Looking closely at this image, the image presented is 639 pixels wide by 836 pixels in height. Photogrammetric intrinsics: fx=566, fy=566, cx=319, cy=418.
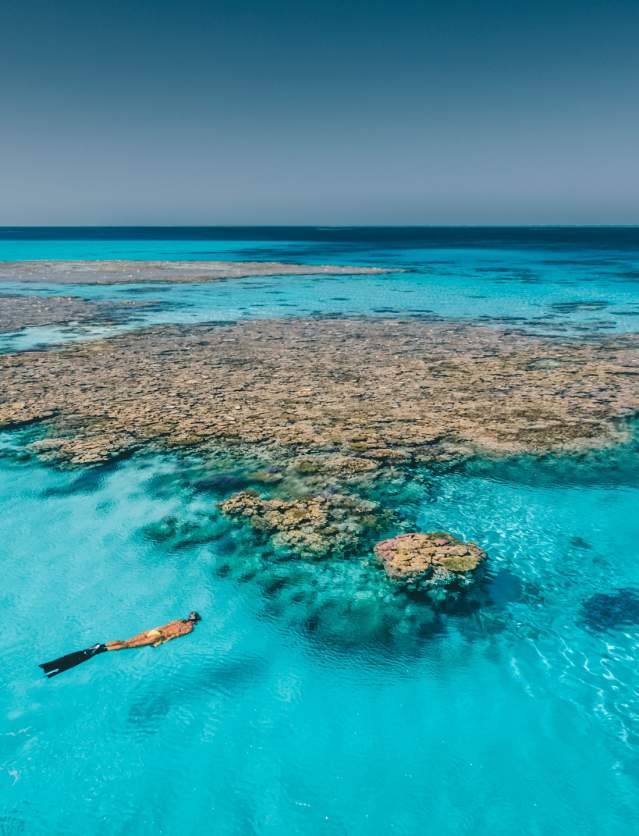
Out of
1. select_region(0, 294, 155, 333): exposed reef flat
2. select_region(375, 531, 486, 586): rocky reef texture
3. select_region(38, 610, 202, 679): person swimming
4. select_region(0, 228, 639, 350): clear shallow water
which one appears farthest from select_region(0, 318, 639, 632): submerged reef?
select_region(0, 294, 155, 333): exposed reef flat

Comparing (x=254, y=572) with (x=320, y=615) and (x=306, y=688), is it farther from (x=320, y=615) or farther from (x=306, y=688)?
(x=306, y=688)

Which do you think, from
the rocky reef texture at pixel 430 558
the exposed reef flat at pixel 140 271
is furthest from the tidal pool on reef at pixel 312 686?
the exposed reef flat at pixel 140 271

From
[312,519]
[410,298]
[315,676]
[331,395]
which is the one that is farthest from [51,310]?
[315,676]

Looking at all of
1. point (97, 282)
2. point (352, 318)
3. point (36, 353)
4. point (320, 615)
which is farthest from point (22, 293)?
point (320, 615)

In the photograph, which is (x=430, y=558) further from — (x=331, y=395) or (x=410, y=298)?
(x=410, y=298)

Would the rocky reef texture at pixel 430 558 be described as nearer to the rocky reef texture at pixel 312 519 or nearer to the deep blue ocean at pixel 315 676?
the deep blue ocean at pixel 315 676

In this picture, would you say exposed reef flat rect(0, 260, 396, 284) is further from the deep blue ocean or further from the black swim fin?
the black swim fin
